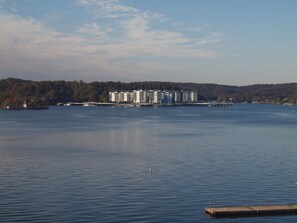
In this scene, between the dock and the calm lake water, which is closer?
the dock

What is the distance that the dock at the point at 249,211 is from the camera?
57.6ft

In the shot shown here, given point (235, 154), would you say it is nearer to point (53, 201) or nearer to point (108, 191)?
point (108, 191)

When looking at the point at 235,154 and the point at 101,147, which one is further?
the point at 101,147

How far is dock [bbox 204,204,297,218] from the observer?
57.6ft

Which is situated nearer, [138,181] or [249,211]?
[249,211]

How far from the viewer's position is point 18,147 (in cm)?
3747

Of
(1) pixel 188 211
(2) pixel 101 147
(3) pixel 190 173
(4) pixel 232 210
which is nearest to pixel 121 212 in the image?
(1) pixel 188 211

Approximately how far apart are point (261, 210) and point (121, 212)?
481 cm

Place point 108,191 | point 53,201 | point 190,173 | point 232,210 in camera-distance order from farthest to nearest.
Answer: point 190,173 → point 108,191 → point 53,201 → point 232,210

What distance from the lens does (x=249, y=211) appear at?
17688 millimetres

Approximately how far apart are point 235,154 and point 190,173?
29.1ft

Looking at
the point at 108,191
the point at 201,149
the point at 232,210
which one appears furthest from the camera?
the point at 201,149

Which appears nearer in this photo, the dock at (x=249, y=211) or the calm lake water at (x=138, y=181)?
the dock at (x=249, y=211)

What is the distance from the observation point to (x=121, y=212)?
17.9 meters
